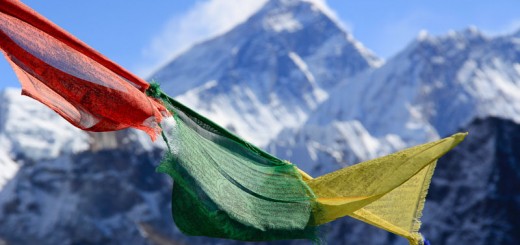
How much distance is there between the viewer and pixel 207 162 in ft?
21.1

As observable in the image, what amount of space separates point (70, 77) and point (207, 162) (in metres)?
1.08

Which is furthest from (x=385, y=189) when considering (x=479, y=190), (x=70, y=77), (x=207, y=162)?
(x=479, y=190)

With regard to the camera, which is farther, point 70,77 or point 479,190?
point 479,190

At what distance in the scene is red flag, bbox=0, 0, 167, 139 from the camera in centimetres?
572

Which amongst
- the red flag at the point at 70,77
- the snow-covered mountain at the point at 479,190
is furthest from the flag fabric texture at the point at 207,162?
the snow-covered mountain at the point at 479,190

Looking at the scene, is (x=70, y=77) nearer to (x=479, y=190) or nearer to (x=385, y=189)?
(x=385, y=189)

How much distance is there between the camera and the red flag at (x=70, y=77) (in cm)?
572

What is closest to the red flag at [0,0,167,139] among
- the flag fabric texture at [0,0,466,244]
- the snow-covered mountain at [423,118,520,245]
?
the flag fabric texture at [0,0,466,244]

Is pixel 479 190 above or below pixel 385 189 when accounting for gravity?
above

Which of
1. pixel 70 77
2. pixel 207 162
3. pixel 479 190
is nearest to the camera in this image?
pixel 70 77

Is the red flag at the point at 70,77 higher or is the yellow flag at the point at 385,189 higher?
the red flag at the point at 70,77

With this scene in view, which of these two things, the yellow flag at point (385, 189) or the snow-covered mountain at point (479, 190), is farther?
the snow-covered mountain at point (479, 190)

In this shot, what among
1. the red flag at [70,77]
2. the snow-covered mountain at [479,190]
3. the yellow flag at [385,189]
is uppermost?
the snow-covered mountain at [479,190]

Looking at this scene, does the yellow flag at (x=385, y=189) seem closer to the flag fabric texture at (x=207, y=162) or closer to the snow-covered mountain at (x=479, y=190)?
the flag fabric texture at (x=207, y=162)
